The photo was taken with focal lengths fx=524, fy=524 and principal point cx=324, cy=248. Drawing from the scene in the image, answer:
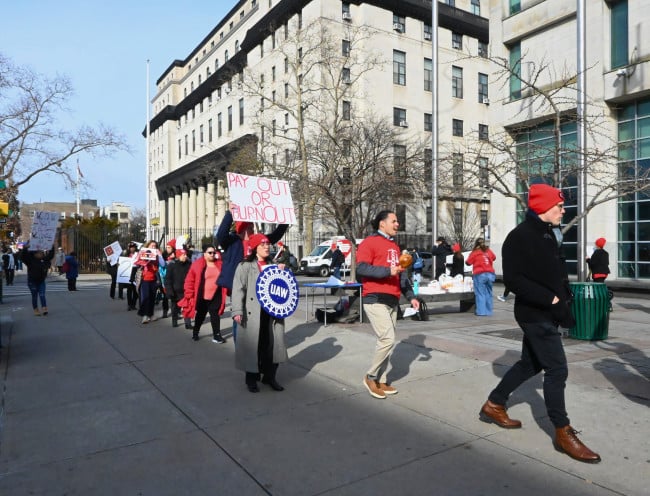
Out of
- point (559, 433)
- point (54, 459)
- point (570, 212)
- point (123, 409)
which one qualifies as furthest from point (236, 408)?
point (570, 212)

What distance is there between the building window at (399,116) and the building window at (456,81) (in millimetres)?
5844

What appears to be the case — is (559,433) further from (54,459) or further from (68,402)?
(68,402)

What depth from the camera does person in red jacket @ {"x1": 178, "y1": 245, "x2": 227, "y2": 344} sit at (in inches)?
359

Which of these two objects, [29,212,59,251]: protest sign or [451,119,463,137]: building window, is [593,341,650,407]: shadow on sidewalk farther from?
[451,119,463,137]: building window

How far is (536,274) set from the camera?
4.03 meters

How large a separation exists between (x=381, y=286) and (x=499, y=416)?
1692mm

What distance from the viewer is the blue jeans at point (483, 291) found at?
12195 mm

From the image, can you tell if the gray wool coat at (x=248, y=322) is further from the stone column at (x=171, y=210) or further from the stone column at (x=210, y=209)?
the stone column at (x=171, y=210)

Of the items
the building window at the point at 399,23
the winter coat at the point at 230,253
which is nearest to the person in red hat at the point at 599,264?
the winter coat at the point at 230,253

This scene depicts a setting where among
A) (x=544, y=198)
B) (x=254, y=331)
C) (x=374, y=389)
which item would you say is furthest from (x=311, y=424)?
(x=544, y=198)

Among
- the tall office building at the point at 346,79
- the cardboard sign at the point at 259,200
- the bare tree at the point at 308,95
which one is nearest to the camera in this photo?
the cardboard sign at the point at 259,200

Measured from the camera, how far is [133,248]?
49.3 feet

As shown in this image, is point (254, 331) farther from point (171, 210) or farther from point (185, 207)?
point (171, 210)

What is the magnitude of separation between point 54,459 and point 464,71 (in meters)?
45.1
